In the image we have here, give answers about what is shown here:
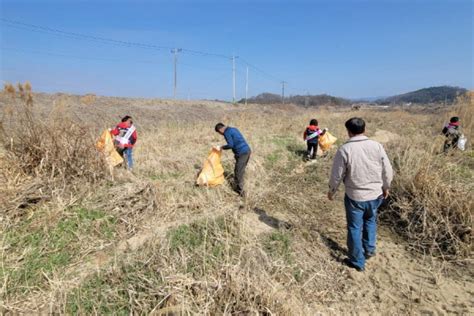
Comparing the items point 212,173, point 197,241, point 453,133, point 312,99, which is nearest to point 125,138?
point 212,173

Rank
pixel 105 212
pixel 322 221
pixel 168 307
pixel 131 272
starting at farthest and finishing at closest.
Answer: pixel 322 221
pixel 105 212
pixel 131 272
pixel 168 307

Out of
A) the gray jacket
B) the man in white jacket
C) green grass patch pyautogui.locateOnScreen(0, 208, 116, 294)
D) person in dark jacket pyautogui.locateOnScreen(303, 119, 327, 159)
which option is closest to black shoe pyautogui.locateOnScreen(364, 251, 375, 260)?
the man in white jacket

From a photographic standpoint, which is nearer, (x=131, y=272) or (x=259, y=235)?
(x=131, y=272)

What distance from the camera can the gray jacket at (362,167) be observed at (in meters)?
2.79

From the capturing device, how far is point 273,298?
6.94ft

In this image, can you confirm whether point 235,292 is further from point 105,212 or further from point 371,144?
point 105,212

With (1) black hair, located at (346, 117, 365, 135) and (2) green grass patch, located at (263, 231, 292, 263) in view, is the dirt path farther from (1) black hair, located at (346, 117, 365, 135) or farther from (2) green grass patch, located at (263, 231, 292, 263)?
(1) black hair, located at (346, 117, 365, 135)

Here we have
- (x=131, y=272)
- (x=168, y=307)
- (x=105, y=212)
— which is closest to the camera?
(x=168, y=307)

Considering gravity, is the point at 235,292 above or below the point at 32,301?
above

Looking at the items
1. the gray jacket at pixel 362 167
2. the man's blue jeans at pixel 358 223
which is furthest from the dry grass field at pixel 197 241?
the gray jacket at pixel 362 167

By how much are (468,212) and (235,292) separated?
3.17 metres

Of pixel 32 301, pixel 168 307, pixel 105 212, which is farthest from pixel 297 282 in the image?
pixel 105 212

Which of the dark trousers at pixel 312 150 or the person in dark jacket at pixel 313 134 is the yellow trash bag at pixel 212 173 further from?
the dark trousers at pixel 312 150

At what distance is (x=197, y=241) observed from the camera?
10.4 ft
